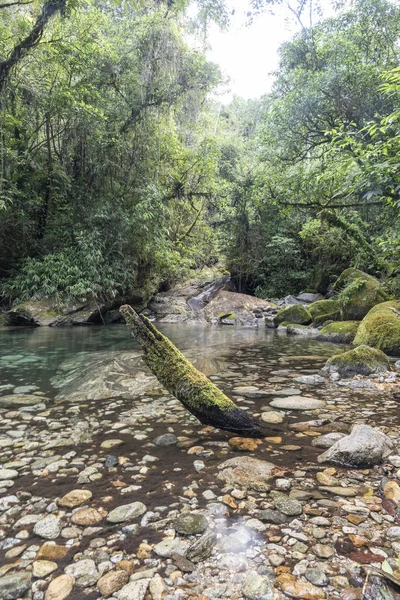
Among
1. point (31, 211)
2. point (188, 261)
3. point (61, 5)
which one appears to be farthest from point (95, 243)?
point (61, 5)

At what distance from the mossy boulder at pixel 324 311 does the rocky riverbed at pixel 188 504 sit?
8280 millimetres

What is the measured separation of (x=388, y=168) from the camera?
4035 millimetres

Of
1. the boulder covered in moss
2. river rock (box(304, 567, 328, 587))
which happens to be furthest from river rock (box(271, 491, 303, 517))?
the boulder covered in moss

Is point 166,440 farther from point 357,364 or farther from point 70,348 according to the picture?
point 70,348

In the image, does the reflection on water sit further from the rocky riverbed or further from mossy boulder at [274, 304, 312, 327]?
mossy boulder at [274, 304, 312, 327]

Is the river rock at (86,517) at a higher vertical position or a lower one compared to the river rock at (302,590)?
lower

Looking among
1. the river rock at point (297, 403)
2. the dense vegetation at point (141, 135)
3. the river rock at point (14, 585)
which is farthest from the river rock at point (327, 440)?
the dense vegetation at point (141, 135)

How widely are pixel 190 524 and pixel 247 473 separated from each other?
0.59 meters

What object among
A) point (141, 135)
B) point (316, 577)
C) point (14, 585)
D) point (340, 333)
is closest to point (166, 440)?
point (14, 585)

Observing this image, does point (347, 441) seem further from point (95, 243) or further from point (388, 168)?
point (95, 243)

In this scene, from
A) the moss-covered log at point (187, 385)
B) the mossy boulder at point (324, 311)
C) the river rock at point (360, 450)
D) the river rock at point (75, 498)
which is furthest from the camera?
the mossy boulder at point (324, 311)

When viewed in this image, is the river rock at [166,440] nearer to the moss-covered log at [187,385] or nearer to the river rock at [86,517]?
the moss-covered log at [187,385]

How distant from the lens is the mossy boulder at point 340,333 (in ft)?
28.8

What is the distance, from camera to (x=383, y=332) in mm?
6719
